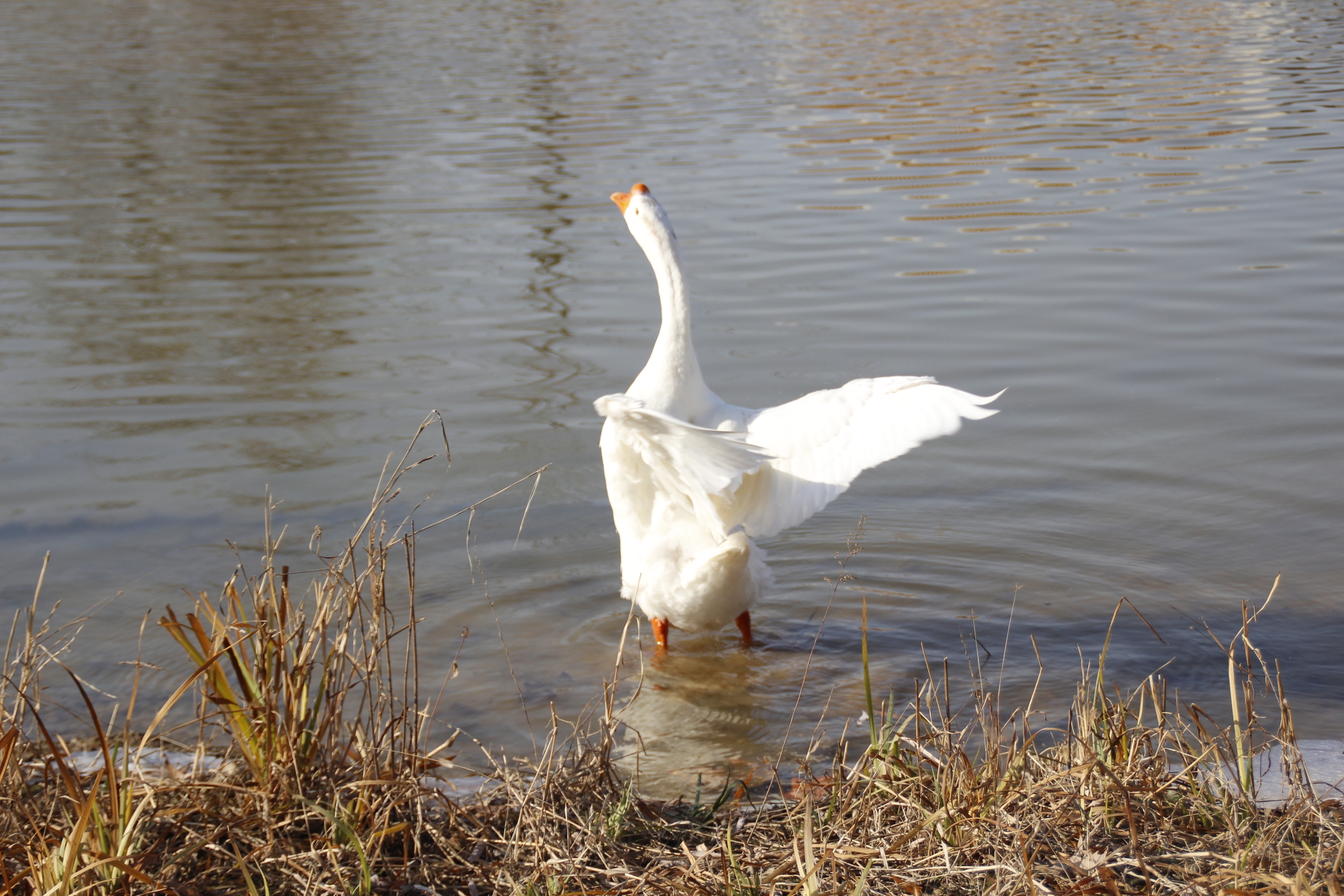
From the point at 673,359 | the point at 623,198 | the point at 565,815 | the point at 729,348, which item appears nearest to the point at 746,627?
the point at 673,359

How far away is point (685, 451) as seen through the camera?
3.64 metres

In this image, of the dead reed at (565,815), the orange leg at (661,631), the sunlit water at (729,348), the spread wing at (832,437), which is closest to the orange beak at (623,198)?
the spread wing at (832,437)

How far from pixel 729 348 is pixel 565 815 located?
535 centimetres

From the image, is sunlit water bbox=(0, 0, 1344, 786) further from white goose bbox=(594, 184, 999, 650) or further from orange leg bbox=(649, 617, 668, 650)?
white goose bbox=(594, 184, 999, 650)

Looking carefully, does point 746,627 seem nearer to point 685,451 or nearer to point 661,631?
point 661,631

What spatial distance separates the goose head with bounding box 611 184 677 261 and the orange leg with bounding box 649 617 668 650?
1519 millimetres

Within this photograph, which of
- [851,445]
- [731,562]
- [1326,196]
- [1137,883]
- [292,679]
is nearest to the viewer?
[1137,883]

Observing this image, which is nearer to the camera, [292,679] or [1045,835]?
[1045,835]

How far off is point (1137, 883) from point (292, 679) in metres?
2.02

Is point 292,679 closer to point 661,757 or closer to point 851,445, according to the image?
point 661,757

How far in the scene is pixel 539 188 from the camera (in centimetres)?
1223

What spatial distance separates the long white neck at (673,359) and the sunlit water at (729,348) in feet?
3.30

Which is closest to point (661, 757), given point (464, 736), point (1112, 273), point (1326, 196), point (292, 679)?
point (464, 736)

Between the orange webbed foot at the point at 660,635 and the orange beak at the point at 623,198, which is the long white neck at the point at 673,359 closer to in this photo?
the orange beak at the point at 623,198
